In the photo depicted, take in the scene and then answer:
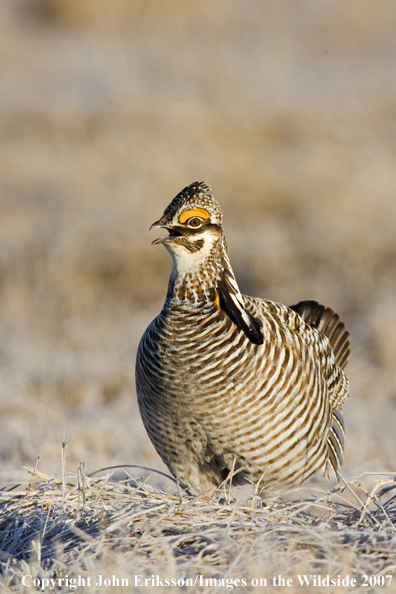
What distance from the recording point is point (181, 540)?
2.49 m

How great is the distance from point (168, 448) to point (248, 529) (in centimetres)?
84

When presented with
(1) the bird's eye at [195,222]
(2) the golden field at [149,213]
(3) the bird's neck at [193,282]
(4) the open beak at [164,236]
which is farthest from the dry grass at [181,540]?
(1) the bird's eye at [195,222]

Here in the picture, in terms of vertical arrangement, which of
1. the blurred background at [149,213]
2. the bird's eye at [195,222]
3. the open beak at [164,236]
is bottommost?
the open beak at [164,236]

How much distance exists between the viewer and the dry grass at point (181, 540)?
2.31 m

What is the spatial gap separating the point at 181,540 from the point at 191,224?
4.28 ft

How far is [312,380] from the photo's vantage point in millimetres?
3377

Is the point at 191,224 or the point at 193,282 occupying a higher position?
the point at 191,224

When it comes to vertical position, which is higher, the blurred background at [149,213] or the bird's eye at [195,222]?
the blurred background at [149,213]

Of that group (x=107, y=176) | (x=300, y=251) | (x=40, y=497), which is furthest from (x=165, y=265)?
(x=40, y=497)

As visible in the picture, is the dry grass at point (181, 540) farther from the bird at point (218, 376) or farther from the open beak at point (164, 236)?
the open beak at point (164, 236)

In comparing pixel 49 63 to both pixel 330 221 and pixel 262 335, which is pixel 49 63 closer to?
pixel 330 221

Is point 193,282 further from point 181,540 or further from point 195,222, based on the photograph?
point 181,540

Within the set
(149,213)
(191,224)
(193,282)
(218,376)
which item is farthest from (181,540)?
(149,213)

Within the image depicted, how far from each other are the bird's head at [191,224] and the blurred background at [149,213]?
1.53 meters
